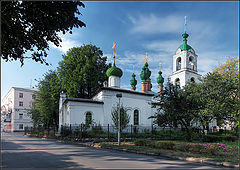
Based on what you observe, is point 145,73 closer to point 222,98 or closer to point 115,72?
point 115,72

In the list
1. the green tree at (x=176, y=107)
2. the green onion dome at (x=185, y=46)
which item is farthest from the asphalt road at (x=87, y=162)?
the green onion dome at (x=185, y=46)

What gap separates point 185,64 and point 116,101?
14.8 meters

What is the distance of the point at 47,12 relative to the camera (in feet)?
27.2

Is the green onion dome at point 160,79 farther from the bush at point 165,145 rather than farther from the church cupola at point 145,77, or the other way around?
the bush at point 165,145

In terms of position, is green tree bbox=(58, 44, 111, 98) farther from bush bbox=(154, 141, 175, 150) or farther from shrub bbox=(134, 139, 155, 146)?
bush bbox=(154, 141, 175, 150)

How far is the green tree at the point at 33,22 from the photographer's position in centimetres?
806

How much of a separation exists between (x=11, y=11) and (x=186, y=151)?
1090 cm

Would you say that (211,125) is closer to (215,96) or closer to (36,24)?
(215,96)

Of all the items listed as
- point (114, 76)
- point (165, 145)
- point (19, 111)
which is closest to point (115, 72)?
point (114, 76)

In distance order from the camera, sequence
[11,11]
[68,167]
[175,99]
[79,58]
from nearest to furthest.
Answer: [68,167] → [11,11] → [175,99] → [79,58]

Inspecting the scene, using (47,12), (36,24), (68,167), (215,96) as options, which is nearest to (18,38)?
(36,24)

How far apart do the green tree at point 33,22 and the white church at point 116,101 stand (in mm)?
13475

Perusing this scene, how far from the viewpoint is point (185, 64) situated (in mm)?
33406

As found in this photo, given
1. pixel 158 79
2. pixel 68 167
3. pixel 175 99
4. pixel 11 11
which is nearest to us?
pixel 68 167
